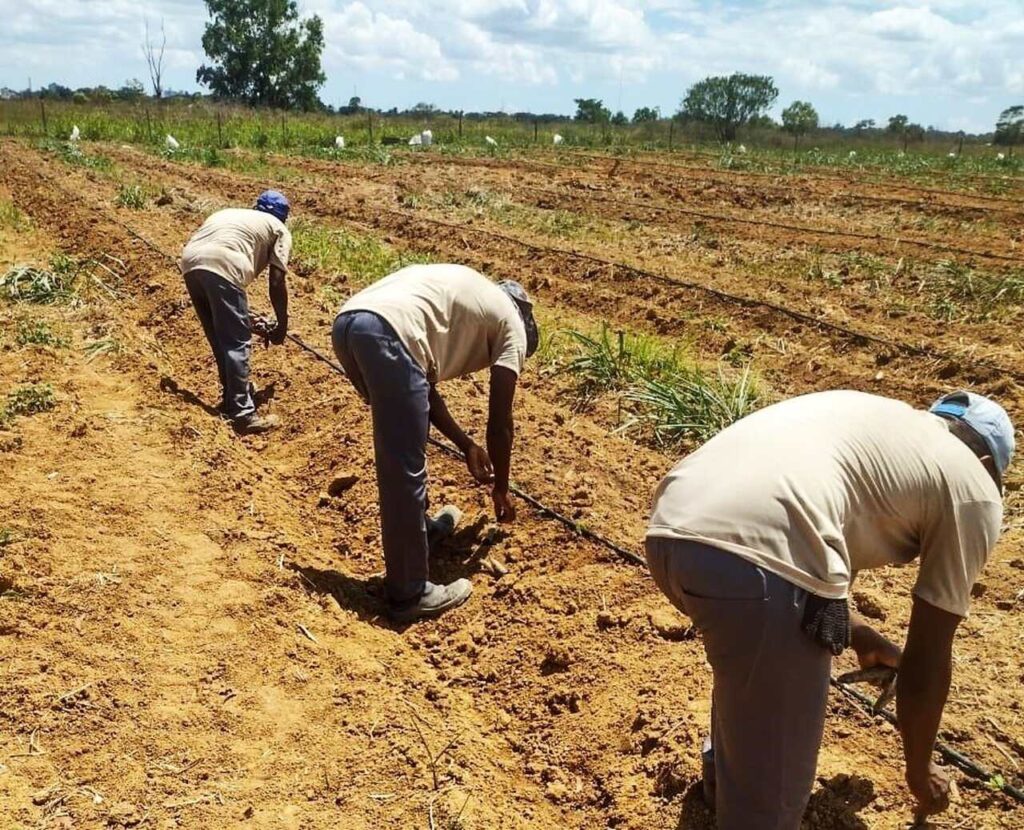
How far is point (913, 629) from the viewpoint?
6.40 feet

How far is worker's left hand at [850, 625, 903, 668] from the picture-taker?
219 cm

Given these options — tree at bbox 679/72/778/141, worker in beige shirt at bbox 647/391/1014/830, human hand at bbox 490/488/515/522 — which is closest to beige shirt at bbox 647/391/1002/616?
worker in beige shirt at bbox 647/391/1014/830

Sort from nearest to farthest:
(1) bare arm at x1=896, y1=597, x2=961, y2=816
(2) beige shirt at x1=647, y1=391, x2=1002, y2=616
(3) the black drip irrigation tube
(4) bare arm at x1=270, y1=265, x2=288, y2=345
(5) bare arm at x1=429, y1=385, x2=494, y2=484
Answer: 1. (2) beige shirt at x1=647, y1=391, x2=1002, y2=616
2. (1) bare arm at x1=896, y1=597, x2=961, y2=816
3. (3) the black drip irrigation tube
4. (5) bare arm at x1=429, y1=385, x2=494, y2=484
5. (4) bare arm at x1=270, y1=265, x2=288, y2=345

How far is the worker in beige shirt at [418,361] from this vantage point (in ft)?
10.5

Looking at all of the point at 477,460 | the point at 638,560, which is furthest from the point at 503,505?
the point at 638,560

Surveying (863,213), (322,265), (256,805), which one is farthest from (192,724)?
(863,213)

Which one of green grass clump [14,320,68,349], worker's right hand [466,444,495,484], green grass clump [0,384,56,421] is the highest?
worker's right hand [466,444,495,484]

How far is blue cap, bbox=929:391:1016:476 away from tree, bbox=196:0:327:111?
56156 millimetres

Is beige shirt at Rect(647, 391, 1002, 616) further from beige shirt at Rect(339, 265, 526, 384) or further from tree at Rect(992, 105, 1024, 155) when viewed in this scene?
tree at Rect(992, 105, 1024, 155)

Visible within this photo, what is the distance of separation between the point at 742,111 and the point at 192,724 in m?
59.1

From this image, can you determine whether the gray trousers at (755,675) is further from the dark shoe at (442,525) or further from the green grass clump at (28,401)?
the green grass clump at (28,401)

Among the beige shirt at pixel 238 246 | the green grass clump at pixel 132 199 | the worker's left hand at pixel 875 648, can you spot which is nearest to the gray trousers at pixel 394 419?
the worker's left hand at pixel 875 648

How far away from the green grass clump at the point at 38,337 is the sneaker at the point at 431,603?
13.9 ft

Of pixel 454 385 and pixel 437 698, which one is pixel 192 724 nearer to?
pixel 437 698
